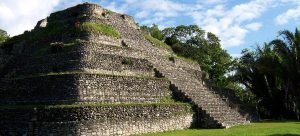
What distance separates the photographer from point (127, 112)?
22.3 metres

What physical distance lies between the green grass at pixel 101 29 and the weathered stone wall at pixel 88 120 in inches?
326

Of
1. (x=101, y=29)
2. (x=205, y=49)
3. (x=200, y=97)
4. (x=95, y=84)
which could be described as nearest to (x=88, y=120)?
(x=95, y=84)

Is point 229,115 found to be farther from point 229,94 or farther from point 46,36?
point 46,36

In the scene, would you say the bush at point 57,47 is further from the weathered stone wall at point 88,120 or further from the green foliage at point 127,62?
the weathered stone wall at point 88,120

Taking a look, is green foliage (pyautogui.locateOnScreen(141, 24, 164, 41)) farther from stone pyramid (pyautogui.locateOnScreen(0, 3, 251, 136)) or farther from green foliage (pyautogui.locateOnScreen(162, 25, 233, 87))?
stone pyramid (pyautogui.locateOnScreen(0, 3, 251, 136))

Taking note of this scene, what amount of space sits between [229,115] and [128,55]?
790 centimetres

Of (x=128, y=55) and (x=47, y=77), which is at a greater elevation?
(x=128, y=55)

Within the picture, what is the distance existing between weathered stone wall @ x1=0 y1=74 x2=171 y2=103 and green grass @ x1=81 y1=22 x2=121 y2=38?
587 centimetres

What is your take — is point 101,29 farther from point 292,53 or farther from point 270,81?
point 270,81

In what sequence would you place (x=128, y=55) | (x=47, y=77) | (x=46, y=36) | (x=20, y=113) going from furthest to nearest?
(x=46, y=36)
(x=128, y=55)
(x=47, y=77)
(x=20, y=113)

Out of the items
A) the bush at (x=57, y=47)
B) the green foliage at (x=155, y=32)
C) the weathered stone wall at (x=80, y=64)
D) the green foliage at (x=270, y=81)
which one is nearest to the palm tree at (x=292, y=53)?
the green foliage at (x=270, y=81)

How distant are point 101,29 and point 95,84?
7960 mm

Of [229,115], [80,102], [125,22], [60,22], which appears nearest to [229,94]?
[229,115]

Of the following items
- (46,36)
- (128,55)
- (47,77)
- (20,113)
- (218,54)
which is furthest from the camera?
(218,54)
